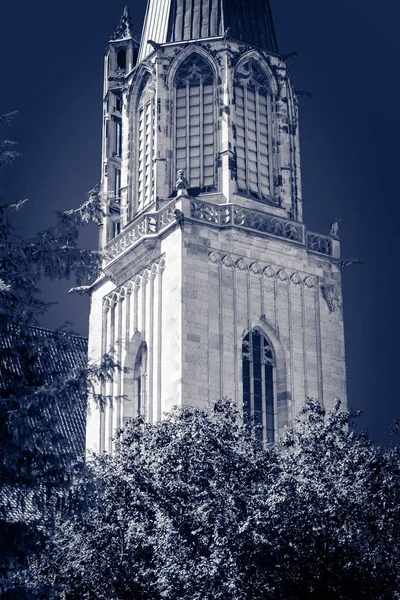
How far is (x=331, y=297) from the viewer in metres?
41.1

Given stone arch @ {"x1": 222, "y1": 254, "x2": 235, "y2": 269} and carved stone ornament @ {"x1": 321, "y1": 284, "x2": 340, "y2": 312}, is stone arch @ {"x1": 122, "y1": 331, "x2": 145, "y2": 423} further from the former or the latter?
carved stone ornament @ {"x1": 321, "y1": 284, "x2": 340, "y2": 312}

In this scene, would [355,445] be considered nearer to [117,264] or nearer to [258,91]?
[117,264]

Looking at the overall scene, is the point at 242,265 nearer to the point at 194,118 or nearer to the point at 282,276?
the point at 282,276

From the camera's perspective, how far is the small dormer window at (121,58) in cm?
4775

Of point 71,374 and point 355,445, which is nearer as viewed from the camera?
point 71,374

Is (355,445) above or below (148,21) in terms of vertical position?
below

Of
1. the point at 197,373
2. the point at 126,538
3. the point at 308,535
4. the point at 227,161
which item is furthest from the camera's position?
the point at 227,161

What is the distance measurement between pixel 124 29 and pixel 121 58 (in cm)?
136

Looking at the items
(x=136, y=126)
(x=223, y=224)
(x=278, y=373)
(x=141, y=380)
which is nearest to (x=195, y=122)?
(x=136, y=126)

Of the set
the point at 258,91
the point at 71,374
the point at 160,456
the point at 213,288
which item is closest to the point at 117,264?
Result: the point at 213,288

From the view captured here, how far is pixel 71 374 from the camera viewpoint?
17922 millimetres

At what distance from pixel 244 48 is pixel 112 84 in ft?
20.5

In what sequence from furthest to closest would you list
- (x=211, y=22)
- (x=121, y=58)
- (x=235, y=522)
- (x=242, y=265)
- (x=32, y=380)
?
(x=121, y=58), (x=211, y=22), (x=242, y=265), (x=235, y=522), (x=32, y=380)

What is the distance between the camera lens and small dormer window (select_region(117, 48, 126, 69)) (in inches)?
1880
